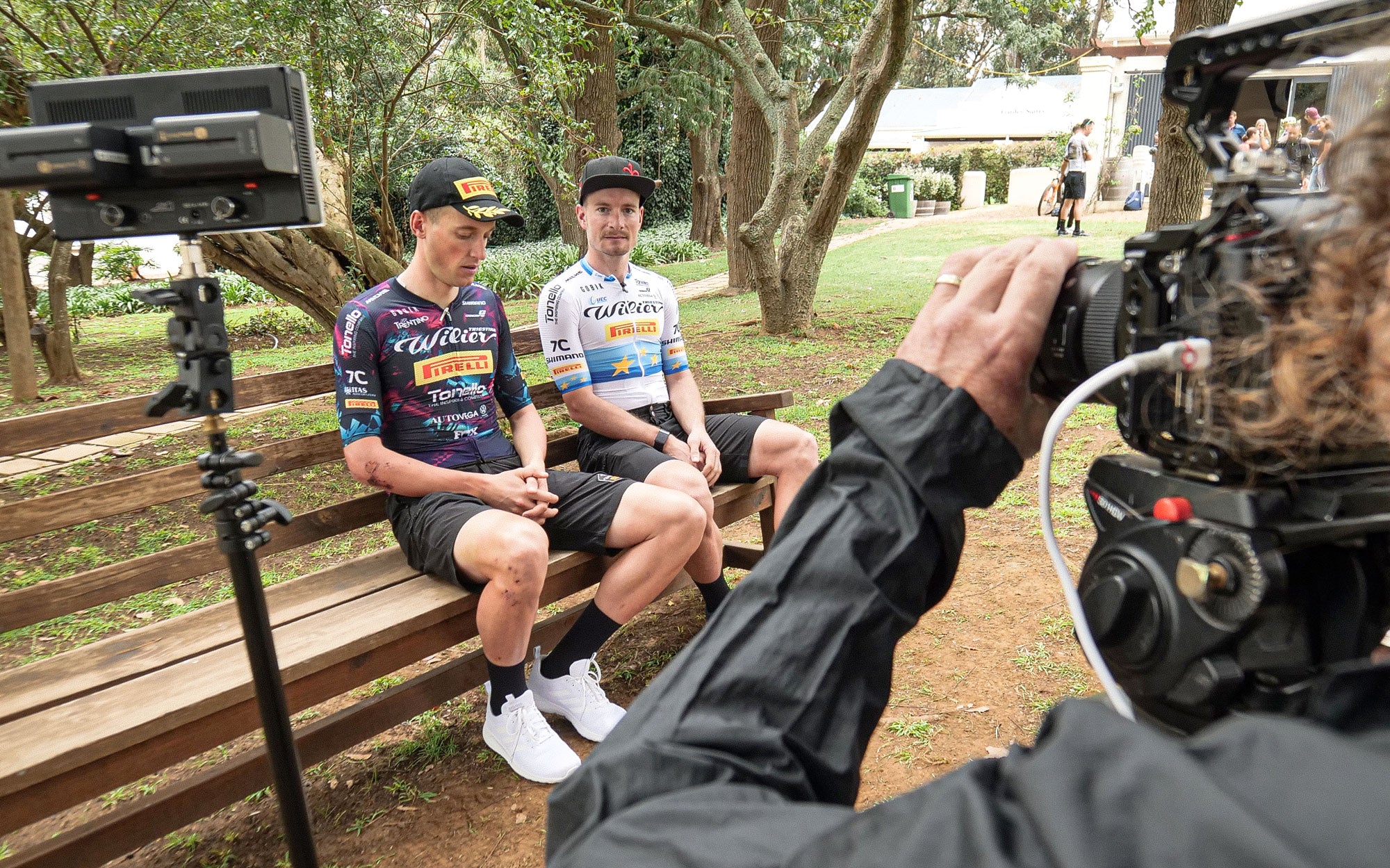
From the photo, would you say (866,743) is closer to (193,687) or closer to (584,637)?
(193,687)

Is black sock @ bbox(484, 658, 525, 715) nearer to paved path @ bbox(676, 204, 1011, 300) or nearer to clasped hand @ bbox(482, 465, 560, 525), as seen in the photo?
clasped hand @ bbox(482, 465, 560, 525)

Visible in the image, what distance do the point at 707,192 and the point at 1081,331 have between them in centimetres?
1943

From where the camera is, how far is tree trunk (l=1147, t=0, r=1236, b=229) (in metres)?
7.16

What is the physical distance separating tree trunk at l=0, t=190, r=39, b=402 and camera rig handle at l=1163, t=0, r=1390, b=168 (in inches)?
292

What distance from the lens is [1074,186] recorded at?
16.0 metres

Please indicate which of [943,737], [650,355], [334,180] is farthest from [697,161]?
[943,737]

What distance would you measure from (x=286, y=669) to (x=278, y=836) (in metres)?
0.66

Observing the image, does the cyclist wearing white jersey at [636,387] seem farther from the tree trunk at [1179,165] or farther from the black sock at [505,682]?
A: the tree trunk at [1179,165]

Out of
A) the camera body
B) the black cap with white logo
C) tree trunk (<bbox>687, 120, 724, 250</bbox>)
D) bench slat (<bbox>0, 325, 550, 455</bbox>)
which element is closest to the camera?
the camera body

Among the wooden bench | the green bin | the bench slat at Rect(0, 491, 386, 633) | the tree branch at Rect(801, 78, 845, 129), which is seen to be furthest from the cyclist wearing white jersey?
the green bin

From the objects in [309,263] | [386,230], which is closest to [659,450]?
[309,263]

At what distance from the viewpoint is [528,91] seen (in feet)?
23.2

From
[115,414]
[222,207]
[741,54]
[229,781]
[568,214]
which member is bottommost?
[229,781]

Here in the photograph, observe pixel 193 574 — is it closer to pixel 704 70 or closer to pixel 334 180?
pixel 334 180
